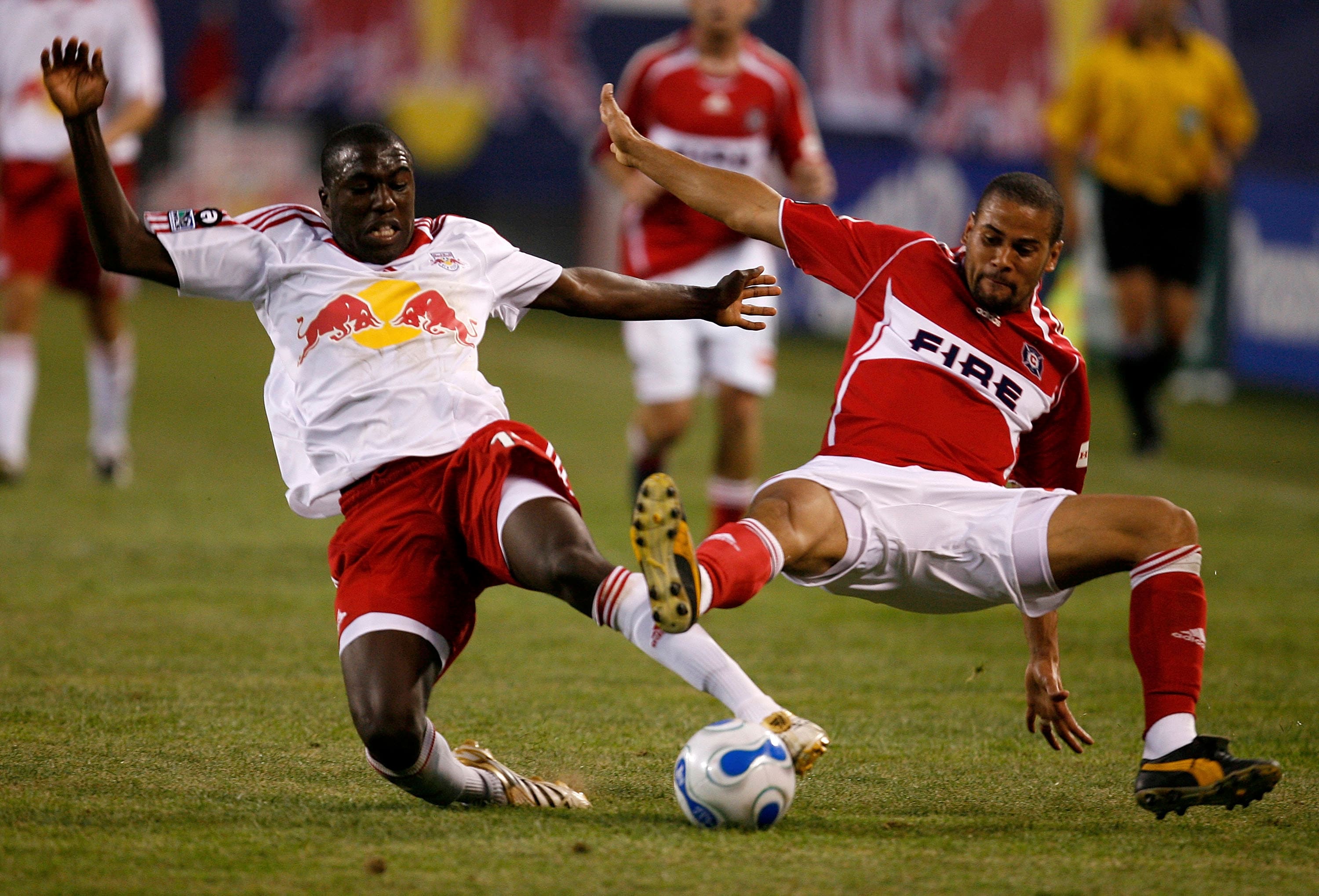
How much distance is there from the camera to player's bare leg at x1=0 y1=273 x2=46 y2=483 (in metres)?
8.85

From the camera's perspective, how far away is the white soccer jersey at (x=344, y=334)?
4.09 m

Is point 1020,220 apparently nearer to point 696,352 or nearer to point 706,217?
point 706,217

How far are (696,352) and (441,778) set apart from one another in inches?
170

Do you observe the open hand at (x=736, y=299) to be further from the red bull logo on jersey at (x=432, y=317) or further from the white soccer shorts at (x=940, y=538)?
the red bull logo on jersey at (x=432, y=317)

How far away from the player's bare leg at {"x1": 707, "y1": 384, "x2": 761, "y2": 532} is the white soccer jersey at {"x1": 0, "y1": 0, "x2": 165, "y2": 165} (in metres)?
3.66

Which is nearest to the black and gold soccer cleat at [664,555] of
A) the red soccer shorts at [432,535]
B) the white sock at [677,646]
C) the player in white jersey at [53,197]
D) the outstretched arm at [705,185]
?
the white sock at [677,646]

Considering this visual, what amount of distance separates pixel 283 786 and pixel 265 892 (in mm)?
902

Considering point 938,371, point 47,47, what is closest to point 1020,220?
point 938,371

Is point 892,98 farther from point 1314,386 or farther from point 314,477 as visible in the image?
point 314,477

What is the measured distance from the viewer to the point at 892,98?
20906mm

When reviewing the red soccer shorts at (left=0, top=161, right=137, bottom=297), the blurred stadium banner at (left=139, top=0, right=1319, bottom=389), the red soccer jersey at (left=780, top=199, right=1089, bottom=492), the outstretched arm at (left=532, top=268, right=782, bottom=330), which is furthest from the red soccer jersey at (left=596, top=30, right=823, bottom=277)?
the blurred stadium banner at (left=139, top=0, right=1319, bottom=389)

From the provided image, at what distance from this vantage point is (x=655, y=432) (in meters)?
8.02

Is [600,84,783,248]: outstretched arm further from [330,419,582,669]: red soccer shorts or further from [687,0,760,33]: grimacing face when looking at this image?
[687,0,760,33]: grimacing face

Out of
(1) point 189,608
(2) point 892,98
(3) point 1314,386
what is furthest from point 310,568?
(2) point 892,98
